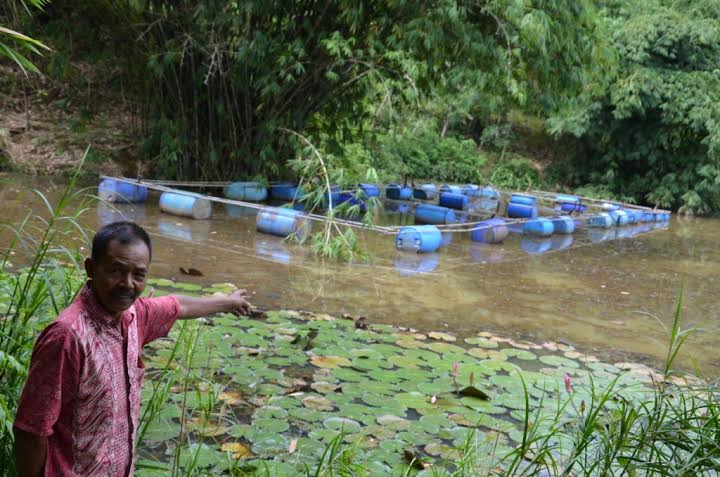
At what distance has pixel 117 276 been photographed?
1.84 metres

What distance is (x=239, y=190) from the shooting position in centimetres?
1023

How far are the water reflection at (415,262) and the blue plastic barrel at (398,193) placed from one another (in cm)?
438

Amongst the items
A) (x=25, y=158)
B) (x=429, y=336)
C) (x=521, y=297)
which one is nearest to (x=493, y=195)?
(x=521, y=297)

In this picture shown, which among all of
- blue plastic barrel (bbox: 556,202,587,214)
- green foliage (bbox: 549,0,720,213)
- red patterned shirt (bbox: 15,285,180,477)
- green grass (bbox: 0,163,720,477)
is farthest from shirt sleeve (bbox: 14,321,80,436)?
green foliage (bbox: 549,0,720,213)

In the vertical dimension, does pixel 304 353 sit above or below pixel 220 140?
below

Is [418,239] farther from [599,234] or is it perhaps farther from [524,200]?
[524,200]

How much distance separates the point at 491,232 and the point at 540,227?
140 centimetres

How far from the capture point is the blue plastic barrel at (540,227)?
1051 cm

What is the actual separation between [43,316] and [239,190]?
7447 mm

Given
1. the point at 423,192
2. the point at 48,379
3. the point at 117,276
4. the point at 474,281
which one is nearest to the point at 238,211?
the point at 474,281

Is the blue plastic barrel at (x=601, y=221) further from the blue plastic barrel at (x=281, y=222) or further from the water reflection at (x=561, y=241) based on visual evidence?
the blue plastic barrel at (x=281, y=222)

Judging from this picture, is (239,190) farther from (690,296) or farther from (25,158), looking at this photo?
(690,296)

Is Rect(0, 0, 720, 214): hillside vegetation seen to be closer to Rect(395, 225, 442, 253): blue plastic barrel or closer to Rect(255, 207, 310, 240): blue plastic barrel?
Rect(255, 207, 310, 240): blue plastic barrel

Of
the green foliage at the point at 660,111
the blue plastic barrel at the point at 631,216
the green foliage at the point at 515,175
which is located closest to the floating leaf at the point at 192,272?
the blue plastic barrel at the point at 631,216
